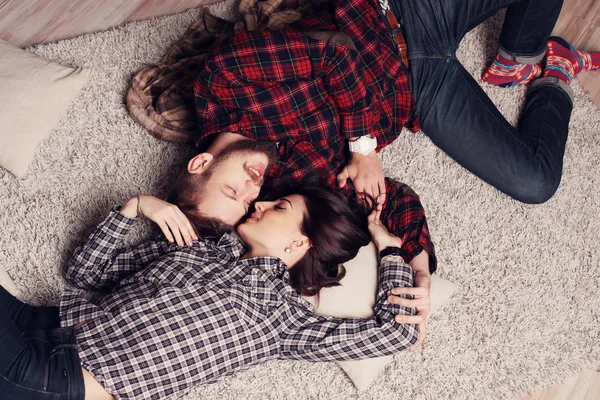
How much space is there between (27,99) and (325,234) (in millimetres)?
1050

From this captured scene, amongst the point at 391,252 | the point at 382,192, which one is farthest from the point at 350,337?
the point at 382,192

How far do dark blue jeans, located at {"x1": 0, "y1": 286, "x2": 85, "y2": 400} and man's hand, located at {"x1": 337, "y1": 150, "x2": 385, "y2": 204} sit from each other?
930 millimetres

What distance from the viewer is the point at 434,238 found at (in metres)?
2.02

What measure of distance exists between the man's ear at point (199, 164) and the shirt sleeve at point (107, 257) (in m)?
0.22

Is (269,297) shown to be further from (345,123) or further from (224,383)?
(345,123)

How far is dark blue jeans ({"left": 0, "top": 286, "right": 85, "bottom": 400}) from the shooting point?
1.40 metres

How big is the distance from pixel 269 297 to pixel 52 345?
1.87ft

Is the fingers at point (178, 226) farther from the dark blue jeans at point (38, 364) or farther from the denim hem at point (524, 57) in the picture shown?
the denim hem at point (524, 57)

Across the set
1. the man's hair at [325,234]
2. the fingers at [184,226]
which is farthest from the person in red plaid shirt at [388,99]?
the fingers at [184,226]

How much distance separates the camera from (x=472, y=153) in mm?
2035

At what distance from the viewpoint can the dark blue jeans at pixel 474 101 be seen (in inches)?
77.5

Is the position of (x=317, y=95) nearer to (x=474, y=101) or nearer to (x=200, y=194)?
(x=200, y=194)

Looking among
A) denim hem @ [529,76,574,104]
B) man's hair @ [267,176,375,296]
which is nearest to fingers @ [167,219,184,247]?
man's hair @ [267,176,375,296]

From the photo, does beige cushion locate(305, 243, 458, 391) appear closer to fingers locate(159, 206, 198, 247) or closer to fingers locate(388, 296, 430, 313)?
fingers locate(388, 296, 430, 313)
